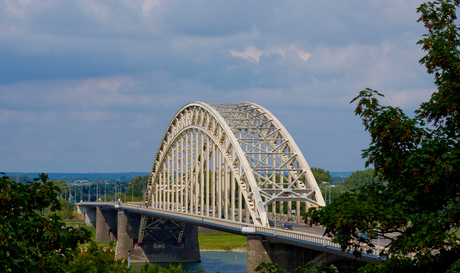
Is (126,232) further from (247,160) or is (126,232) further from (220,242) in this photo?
(247,160)

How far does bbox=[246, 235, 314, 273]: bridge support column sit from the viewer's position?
178ft

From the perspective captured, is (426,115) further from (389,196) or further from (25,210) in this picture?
(25,210)

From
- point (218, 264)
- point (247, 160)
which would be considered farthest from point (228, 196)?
point (218, 264)

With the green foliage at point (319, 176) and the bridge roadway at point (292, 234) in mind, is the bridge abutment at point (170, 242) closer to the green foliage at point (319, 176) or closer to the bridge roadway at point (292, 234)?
the bridge roadway at point (292, 234)

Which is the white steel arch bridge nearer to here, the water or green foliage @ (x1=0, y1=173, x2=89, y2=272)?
the water

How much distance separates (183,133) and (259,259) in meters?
41.9

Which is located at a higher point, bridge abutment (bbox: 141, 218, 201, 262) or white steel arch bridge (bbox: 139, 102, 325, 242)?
white steel arch bridge (bbox: 139, 102, 325, 242)

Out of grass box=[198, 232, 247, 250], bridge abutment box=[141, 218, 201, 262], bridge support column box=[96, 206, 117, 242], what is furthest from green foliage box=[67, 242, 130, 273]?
bridge support column box=[96, 206, 117, 242]

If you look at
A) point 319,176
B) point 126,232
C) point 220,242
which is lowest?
point 220,242

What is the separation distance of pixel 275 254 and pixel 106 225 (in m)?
84.8

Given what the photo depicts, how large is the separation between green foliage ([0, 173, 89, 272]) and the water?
66.0 m

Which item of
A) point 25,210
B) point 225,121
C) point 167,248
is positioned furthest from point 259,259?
point 167,248

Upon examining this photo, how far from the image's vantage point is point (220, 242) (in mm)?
122625

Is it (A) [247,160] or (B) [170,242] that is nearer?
(A) [247,160]
